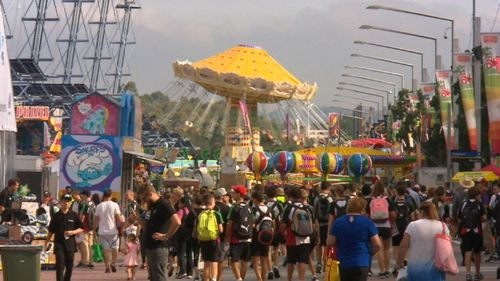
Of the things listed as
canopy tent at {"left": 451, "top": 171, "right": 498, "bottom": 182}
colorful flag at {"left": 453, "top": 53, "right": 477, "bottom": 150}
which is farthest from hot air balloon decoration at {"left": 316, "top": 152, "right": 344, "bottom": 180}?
canopy tent at {"left": 451, "top": 171, "right": 498, "bottom": 182}

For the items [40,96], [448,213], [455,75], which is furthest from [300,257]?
[40,96]

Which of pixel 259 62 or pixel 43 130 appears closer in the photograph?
pixel 43 130

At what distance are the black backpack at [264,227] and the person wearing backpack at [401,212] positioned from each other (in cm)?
248

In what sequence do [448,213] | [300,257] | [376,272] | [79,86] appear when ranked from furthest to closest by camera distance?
[79,86]
[448,213]
[376,272]
[300,257]

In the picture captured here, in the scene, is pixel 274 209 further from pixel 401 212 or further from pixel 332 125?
pixel 332 125

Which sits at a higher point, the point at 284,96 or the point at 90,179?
the point at 284,96

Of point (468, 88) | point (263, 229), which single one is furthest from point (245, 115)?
point (263, 229)

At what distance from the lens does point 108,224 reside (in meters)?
22.9

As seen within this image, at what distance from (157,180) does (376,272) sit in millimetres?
38910

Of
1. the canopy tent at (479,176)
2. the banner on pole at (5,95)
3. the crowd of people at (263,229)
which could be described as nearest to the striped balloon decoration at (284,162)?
the canopy tent at (479,176)

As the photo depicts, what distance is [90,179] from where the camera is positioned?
33.1 metres

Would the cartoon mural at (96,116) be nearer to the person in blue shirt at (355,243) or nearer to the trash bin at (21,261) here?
the trash bin at (21,261)

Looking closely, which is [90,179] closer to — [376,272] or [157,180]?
[376,272]

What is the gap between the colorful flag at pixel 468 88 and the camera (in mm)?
41750
